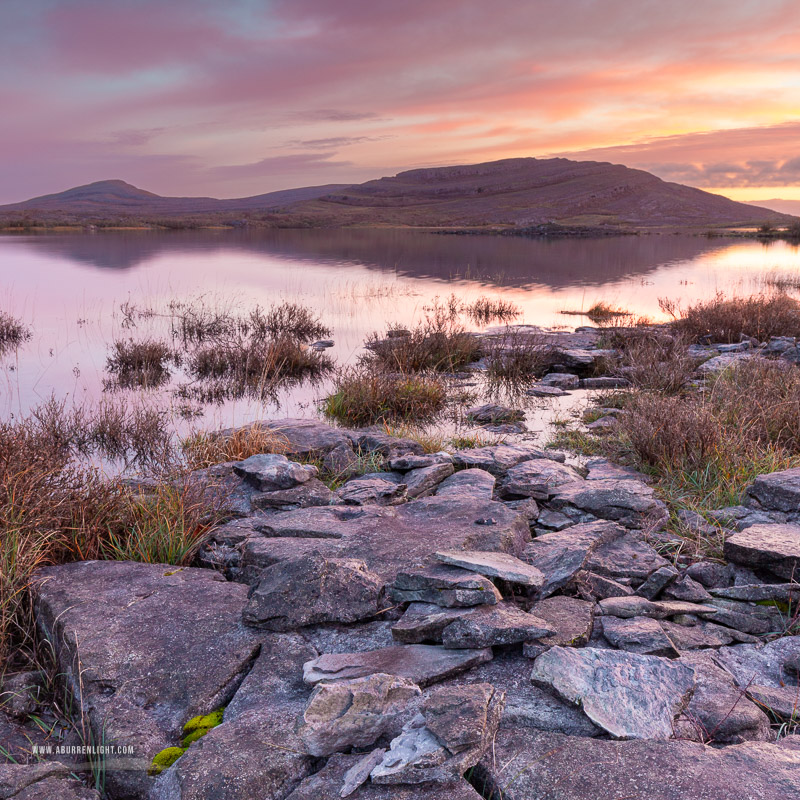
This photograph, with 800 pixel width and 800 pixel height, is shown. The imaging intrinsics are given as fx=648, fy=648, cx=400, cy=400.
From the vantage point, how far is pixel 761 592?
3752 mm

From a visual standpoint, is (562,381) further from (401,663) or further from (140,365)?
(401,663)

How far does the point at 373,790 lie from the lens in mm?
2172

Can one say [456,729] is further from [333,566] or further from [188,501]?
[188,501]

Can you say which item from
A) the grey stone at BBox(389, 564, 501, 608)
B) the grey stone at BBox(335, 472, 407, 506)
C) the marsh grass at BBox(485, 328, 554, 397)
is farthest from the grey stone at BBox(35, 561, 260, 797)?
the marsh grass at BBox(485, 328, 554, 397)

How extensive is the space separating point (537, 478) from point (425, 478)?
979 millimetres

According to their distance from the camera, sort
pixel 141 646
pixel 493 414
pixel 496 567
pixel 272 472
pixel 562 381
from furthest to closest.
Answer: pixel 562 381, pixel 493 414, pixel 272 472, pixel 496 567, pixel 141 646

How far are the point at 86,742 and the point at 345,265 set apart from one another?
29.8 m

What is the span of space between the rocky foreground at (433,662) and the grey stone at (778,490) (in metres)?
0.03

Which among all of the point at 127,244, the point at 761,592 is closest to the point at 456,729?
the point at 761,592

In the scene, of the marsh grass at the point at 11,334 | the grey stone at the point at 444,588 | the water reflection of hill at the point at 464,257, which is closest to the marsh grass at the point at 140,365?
the marsh grass at the point at 11,334

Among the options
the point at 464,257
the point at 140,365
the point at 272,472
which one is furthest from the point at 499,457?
the point at 464,257

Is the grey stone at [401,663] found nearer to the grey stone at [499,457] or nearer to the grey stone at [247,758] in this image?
the grey stone at [247,758]

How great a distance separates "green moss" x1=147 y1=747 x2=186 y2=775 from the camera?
2.50m

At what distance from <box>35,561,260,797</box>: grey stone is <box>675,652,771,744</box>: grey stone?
1.94 m
